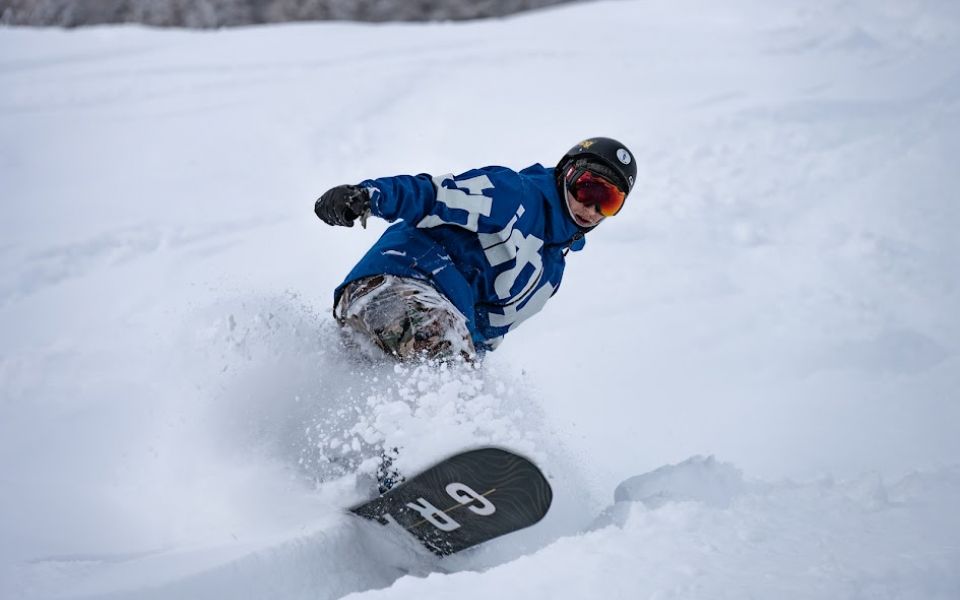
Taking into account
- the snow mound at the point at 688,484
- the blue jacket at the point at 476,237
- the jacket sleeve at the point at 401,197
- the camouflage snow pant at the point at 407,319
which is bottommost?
the snow mound at the point at 688,484

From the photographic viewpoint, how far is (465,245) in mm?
2943

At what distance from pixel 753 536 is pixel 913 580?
0.43 m

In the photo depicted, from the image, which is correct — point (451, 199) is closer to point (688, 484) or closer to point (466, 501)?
point (466, 501)

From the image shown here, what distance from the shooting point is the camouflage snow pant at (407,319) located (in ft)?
8.50

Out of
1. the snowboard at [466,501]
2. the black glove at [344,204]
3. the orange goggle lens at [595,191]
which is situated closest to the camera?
the snowboard at [466,501]

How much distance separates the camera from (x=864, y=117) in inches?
261

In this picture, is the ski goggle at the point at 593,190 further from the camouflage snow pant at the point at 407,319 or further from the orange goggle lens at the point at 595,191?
the camouflage snow pant at the point at 407,319

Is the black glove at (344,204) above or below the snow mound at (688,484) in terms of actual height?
above

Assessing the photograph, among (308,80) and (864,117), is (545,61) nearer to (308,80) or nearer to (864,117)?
(308,80)

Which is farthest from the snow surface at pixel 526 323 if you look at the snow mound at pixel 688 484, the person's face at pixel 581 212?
the person's face at pixel 581 212

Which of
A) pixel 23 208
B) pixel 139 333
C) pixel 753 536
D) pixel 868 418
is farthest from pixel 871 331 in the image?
pixel 23 208

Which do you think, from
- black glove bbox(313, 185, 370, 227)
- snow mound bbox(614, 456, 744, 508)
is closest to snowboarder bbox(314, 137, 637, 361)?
black glove bbox(313, 185, 370, 227)

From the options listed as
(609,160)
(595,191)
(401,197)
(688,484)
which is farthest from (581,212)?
(688,484)

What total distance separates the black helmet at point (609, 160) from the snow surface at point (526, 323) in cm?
94
